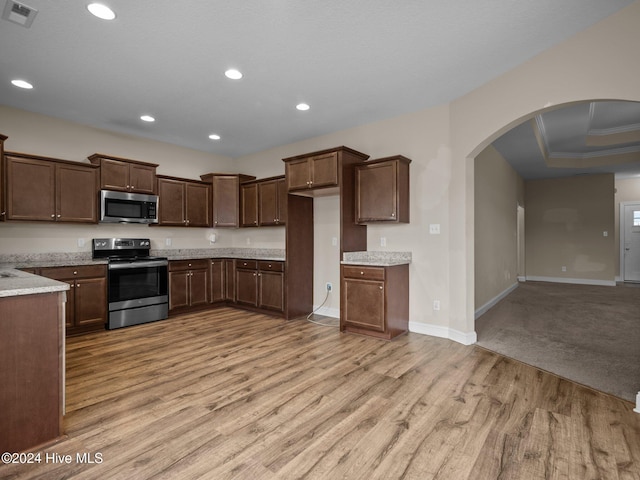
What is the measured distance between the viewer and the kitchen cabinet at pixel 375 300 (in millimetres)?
3760

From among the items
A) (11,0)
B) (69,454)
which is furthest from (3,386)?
(11,0)

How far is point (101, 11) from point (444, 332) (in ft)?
14.3

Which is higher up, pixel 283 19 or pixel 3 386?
pixel 283 19

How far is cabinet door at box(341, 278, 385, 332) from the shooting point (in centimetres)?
378

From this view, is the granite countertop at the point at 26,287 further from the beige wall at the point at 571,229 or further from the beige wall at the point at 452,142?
the beige wall at the point at 571,229

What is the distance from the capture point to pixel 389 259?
4.27 metres

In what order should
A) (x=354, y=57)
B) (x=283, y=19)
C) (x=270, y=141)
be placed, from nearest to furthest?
1. (x=283, y=19)
2. (x=354, y=57)
3. (x=270, y=141)

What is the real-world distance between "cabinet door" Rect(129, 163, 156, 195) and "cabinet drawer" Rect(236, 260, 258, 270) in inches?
67.1

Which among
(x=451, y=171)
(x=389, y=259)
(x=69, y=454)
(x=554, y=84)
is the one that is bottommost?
(x=69, y=454)

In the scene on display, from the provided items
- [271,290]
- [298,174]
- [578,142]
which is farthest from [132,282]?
[578,142]

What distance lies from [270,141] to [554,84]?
153 inches

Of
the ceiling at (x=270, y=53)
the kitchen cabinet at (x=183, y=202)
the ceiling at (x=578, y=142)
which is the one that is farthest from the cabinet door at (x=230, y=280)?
the ceiling at (x=578, y=142)

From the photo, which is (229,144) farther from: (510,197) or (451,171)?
(510,197)

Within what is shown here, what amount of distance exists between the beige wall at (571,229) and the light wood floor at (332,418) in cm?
698
